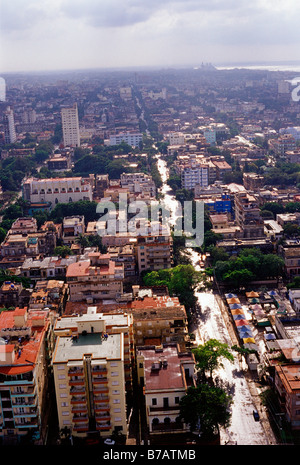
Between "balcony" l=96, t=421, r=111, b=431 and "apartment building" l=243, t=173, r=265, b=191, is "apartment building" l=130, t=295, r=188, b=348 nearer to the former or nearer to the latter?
"balcony" l=96, t=421, r=111, b=431

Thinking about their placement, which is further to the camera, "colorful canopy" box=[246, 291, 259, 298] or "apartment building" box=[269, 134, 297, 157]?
"apartment building" box=[269, 134, 297, 157]

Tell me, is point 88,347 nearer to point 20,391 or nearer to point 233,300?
point 20,391

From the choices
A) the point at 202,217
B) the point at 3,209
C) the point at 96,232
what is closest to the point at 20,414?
the point at 96,232

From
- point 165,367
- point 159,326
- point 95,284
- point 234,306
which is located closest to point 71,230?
point 95,284

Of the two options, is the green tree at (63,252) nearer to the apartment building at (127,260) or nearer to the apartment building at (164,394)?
the apartment building at (127,260)

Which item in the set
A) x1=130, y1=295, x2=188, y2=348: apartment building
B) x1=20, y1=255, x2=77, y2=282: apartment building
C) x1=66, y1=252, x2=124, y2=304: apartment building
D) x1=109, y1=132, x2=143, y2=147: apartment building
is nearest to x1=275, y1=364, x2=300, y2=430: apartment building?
x1=130, y1=295, x2=188, y2=348: apartment building

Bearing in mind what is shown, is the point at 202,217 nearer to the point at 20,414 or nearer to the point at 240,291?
the point at 240,291
